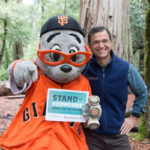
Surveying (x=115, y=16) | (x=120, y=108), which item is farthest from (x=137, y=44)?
(x=120, y=108)

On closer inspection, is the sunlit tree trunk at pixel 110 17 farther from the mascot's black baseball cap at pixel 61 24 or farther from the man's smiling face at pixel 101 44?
the mascot's black baseball cap at pixel 61 24

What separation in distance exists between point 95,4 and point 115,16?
1.24 feet

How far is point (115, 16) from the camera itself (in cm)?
323

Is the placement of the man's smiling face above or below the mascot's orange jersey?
above

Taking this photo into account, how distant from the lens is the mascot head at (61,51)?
2072 millimetres

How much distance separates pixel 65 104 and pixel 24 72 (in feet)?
1.76

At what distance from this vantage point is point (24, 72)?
6.78 ft

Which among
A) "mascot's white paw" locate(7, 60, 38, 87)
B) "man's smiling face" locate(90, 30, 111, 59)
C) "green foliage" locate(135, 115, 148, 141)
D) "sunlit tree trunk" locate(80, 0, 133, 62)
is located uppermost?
"sunlit tree trunk" locate(80, 0, 133, 62)

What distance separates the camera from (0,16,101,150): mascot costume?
6.51 feet

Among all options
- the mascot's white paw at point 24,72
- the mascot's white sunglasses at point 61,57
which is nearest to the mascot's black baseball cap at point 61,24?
the mascot's white sunglasses at point 61,57

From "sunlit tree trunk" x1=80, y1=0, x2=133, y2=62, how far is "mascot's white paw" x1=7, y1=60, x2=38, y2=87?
1.45 meters

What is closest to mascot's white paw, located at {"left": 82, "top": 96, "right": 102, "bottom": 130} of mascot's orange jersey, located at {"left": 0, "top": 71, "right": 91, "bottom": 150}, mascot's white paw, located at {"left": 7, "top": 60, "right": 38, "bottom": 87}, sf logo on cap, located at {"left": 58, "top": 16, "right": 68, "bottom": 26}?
mascot's orange jersey, located at {"left": 0, "top": 71, "right": 91, "bottom": 150}

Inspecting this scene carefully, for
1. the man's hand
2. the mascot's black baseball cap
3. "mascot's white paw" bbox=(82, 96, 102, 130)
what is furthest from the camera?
the man's hand

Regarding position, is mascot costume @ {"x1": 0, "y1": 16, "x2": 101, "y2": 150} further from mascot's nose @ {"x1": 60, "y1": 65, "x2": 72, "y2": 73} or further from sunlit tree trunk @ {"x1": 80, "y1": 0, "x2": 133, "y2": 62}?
sunlit tree trunk @ {"x1": 80, "y1": 0, "x2": 133, "y2": 62}
